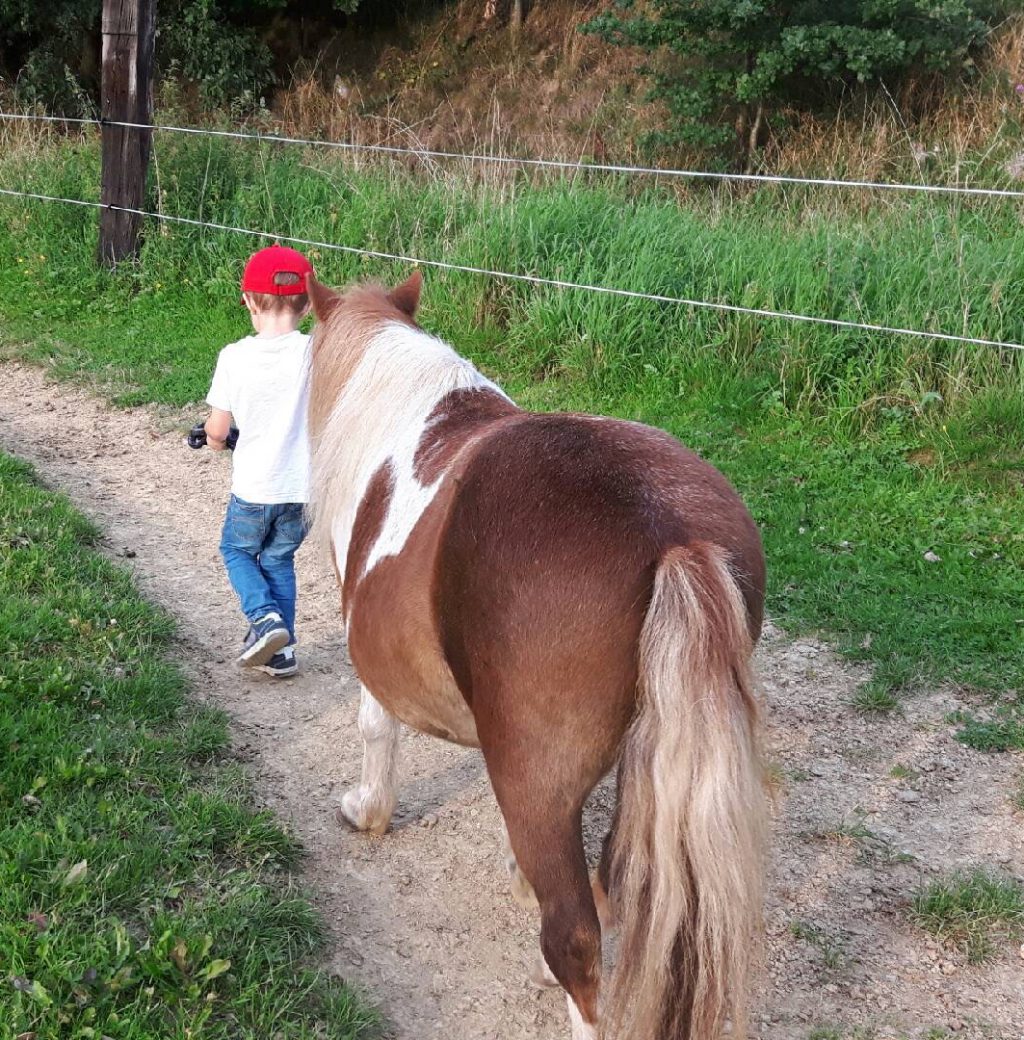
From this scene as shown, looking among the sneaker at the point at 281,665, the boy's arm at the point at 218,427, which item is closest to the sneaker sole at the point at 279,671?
the sneaker at the point at 281,665

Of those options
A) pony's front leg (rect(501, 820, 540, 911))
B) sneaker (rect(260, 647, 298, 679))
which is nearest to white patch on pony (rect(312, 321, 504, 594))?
pony's front leg (rect(501, 820, 540, 911))

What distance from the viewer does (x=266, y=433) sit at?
11.9 ft

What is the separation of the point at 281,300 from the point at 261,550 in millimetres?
953

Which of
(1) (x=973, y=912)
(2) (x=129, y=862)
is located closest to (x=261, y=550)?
(2) (x=129, y=862)

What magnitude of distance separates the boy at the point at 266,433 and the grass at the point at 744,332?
2.06 m

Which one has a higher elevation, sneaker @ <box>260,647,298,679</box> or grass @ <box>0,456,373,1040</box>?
grass @ <box>0,456,373,1040</box>

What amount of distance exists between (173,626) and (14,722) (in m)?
1.10

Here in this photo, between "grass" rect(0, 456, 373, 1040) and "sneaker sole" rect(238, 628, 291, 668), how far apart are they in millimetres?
264

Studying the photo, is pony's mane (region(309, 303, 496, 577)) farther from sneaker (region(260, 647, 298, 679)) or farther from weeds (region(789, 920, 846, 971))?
weeds (region(789, 920, 846, 971))

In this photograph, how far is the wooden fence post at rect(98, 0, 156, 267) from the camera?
305 inches

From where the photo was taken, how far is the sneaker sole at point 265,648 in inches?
146

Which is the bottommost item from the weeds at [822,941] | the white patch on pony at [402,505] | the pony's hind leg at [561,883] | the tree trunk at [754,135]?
the weeds at [822,941]

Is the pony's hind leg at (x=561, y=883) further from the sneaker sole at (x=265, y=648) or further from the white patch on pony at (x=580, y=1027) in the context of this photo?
the sneaker sole at (x=265, y=648)

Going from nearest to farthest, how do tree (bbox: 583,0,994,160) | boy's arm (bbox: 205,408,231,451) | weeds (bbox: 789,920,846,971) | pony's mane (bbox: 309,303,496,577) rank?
weeds (bbox: 789,920,846,971)
pony's mane (bbox: 309,303,496,577)
boy's arm (bbox: 205,408,231,451)
tree (bbox: 583,0,994,160)
